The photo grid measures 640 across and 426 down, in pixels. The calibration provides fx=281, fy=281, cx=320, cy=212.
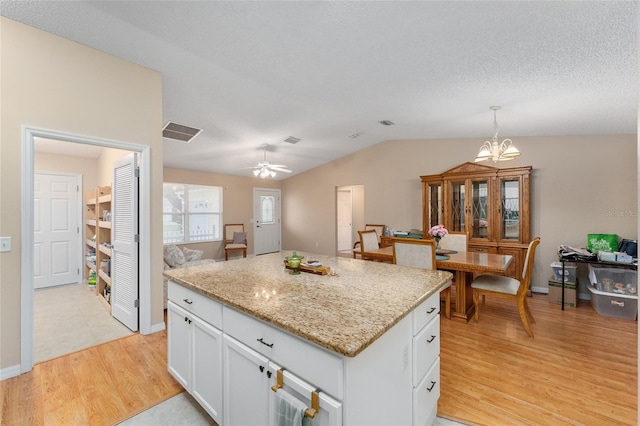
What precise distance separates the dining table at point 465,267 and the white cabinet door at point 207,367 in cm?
248

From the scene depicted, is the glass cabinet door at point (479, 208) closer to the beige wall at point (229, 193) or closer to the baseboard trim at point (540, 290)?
the baseboard trim at point (540, 290)

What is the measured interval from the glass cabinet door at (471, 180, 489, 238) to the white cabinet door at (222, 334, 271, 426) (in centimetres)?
441

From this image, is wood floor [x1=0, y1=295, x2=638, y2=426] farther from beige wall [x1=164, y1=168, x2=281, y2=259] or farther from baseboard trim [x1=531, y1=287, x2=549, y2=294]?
beige wall [x1=164, y1=168, x2=281, y2=259]

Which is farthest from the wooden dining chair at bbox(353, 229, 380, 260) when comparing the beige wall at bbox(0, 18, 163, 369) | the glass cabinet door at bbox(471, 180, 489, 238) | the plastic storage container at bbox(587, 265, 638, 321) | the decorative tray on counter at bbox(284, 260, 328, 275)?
the plastic storage container at bbox(587, 265, 638, 321)

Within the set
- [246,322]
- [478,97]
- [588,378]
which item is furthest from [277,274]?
[478,97]

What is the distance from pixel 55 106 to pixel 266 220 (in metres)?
6.19

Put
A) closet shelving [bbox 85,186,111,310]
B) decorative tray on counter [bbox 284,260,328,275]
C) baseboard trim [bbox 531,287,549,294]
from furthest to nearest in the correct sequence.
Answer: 1. baseboard trim [bbox 531,287,549,294]
2. closet shelving [bbox 85,186,111,310]
3. decorative tray on counter [bbox 284,260,328,275]

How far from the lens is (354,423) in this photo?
1029 mm

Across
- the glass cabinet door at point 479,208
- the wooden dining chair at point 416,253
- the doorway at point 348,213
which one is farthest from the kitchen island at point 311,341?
the doorway at point 348,213

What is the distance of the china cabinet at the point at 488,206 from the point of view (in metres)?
4.25

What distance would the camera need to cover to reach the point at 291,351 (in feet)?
3.79

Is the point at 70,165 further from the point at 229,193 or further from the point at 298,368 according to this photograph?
the point at 298,368

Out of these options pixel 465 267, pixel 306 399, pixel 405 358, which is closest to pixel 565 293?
pixel 465 267

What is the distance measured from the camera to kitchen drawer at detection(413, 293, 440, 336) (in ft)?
4.85
